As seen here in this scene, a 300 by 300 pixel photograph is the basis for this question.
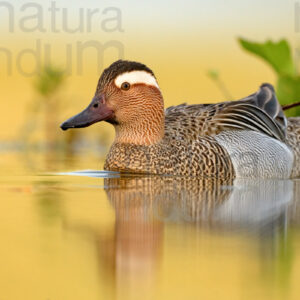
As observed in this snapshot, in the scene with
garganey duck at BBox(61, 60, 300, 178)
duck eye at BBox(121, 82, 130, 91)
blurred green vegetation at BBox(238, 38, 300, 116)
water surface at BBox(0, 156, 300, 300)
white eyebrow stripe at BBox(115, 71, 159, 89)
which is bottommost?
water surface at BBox(0, 156, 300, 300)

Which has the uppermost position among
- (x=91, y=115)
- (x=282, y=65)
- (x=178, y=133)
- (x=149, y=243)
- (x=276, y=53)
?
(x=276, y=53)

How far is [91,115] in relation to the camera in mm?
6969

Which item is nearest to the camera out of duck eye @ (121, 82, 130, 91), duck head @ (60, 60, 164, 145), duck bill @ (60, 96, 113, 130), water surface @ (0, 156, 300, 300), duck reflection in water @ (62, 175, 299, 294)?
water surface @ (0, 156, 300, 300)

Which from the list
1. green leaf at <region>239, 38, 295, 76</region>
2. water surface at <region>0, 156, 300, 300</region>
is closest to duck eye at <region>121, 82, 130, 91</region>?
water surface at <region>0, 156, 300, 300</region>

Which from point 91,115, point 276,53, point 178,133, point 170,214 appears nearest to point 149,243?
point 170,214

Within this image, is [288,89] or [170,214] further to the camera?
[288,89]

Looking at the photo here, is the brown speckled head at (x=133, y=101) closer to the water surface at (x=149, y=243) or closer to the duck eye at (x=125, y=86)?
the duck eye at (x=125, y=86)

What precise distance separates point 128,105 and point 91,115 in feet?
1.51

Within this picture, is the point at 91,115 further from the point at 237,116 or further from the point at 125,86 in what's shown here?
the point at 237,116

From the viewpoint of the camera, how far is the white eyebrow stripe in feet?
23.4

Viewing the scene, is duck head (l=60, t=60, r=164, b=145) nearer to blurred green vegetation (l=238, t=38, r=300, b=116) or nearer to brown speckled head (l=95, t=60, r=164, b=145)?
brown speckled head (l=95, t=60, r=164, b=145)

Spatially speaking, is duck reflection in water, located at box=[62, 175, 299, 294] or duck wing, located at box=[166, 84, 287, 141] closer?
duck reflection in water, located at box=[62, 175, 299, 294]

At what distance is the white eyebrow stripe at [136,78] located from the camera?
280 inches

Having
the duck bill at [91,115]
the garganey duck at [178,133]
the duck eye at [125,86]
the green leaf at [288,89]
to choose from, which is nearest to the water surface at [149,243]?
the garganey duck at [178,133]
